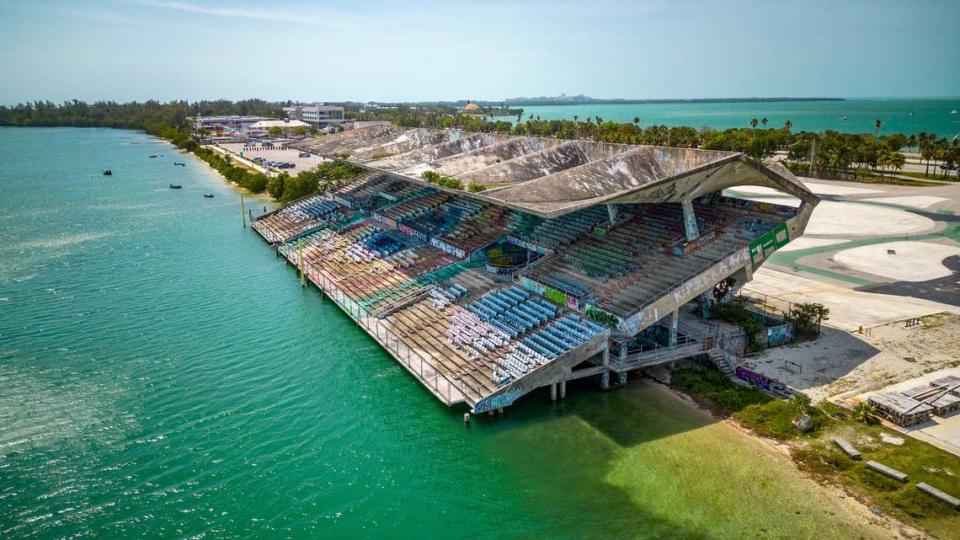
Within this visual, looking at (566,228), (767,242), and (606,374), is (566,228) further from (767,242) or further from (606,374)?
(606,374)

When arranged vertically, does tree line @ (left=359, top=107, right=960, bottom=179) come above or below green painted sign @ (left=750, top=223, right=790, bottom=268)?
above

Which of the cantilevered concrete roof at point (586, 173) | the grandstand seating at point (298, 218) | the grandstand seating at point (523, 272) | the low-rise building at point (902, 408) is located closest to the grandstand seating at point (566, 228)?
the grandstand seating at point (523, 272)

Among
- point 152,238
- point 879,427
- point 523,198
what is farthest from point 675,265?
point 152,238

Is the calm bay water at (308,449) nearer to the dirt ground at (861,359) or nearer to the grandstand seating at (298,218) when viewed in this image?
the dirt ground at (861,359)

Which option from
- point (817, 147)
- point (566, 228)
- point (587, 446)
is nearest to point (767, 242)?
point (566, 228)

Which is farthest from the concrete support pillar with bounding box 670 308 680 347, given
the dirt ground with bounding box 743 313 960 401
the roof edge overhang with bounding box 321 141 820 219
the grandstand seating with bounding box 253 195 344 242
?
the grandstand seating with bounding box 253 195 344 242

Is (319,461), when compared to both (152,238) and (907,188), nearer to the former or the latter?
(152,238)

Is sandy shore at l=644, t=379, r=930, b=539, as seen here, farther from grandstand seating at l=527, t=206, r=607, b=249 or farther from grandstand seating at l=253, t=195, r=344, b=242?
grandstand seating at l=253, t=195, r=344, b=242
